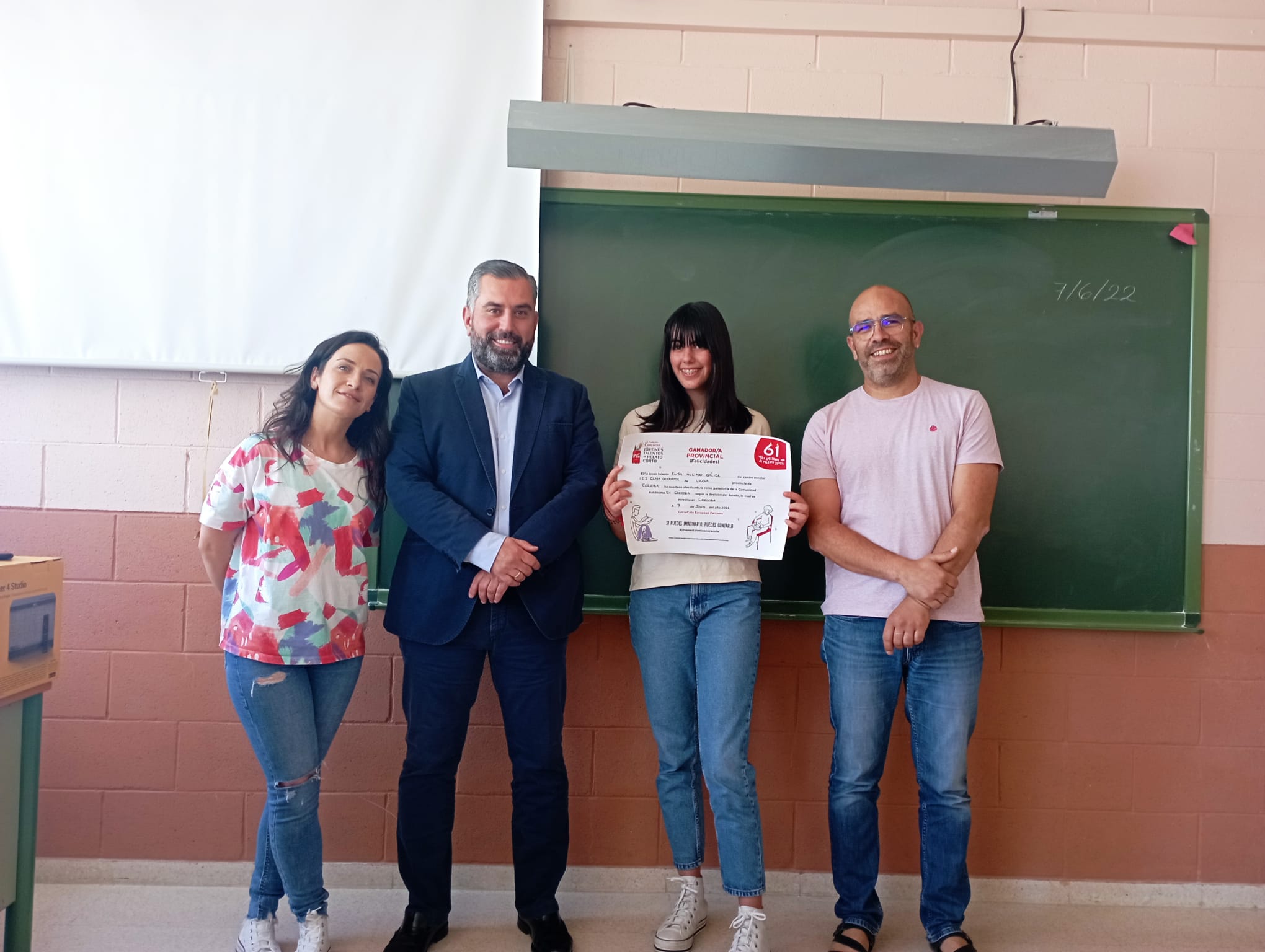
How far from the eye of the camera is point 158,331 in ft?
9.05

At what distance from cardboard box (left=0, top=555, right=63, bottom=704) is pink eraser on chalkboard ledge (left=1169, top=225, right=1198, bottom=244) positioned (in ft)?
11.0

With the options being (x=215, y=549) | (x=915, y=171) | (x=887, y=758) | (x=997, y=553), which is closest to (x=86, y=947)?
(x=215, y=549)

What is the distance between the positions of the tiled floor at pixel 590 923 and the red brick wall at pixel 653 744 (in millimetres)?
122

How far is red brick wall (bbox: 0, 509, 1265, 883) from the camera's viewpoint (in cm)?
280

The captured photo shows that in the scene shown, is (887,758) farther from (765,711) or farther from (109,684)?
(109,684)

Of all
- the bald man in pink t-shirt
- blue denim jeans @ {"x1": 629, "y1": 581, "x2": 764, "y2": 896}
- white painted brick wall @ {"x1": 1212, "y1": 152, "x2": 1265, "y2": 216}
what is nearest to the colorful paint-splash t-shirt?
blue denim jeans @ {"x1": 629, "y1": 581, "x2": 764, "y2": 896}

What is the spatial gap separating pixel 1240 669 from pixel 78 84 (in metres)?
4.24

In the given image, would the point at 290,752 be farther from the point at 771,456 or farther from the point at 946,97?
the point at 946,97

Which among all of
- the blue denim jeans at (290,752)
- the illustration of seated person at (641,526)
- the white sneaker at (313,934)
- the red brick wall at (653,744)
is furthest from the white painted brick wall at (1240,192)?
the white sneaker at (313,934)

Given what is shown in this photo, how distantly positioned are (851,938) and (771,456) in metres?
1.37

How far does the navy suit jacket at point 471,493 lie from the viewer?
2234 mm

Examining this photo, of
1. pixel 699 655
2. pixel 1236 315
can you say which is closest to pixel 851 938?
pixel 699 655

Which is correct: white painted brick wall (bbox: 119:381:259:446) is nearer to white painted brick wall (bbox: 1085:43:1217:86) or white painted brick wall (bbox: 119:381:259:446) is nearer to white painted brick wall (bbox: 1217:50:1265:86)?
white painted brick wall (bbox: 1085:43:1217:86)

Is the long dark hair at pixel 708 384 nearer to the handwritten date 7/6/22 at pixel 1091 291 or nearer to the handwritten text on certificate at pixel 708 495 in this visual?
the handwritten text on certificate at pixel 708 495
